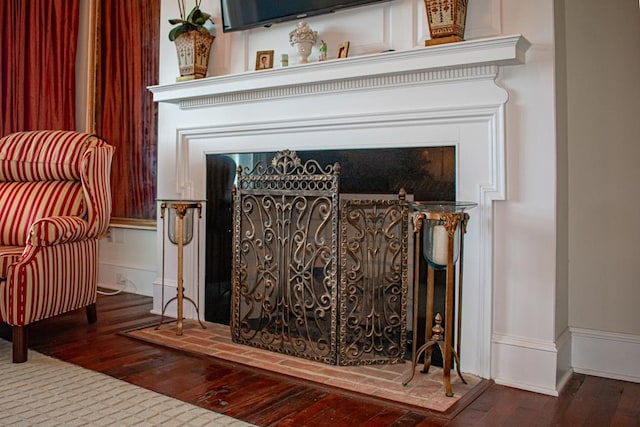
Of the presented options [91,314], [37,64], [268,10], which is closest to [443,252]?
[268,10]

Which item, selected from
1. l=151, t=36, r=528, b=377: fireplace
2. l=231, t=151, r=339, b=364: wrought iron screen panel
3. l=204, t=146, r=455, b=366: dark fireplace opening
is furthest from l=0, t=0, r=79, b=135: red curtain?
l=231, t=151, r=339, b=364: wrought iron screen panel

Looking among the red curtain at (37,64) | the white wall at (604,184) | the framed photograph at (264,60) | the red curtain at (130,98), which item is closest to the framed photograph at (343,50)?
the framed photograph at (264,60)

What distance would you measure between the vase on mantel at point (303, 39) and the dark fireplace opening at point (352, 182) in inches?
19.7

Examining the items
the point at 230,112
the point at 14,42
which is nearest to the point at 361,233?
the point at 230,112

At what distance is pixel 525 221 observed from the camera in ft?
7.41

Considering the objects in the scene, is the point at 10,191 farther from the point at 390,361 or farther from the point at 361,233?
the point at 390,361

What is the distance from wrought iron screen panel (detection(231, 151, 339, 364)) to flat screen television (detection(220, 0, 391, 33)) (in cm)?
77

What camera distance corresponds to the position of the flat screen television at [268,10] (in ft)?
8.86

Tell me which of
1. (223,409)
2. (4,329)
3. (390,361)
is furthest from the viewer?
(4,329)

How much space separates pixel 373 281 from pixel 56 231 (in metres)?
1.55

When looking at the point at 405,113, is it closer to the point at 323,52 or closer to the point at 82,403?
the point at 323,52

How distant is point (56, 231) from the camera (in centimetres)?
263

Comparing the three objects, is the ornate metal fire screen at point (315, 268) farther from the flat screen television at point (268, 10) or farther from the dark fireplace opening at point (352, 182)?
the flat screen television at point (268, 10)

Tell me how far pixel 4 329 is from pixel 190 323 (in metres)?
1.01
